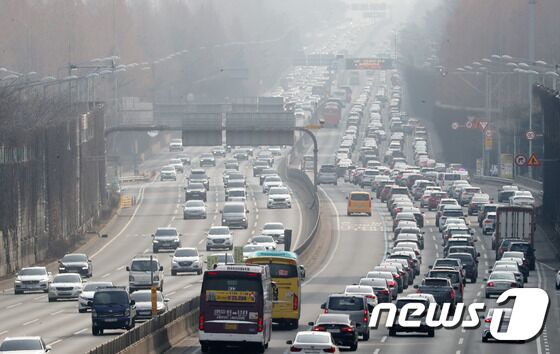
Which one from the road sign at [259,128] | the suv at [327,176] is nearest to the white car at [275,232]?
the road sign at [259,128]

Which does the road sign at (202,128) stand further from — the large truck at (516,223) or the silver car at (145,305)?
the silver car at (145,305)

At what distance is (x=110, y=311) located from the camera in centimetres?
6256

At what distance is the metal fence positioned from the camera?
47.4 meters

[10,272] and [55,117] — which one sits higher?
[55,117]

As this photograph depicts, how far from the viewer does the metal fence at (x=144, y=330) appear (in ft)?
155

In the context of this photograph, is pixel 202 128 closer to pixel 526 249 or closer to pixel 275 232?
pixel 275 232

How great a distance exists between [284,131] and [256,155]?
188 feet

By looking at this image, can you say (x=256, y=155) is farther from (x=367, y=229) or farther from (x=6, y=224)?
(x=6, y=224)

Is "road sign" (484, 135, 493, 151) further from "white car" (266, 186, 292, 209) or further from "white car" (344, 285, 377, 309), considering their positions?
"white car" (344, 285, 377, 309)

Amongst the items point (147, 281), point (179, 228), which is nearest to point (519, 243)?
point (147, 281)

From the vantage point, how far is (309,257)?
3999 inches

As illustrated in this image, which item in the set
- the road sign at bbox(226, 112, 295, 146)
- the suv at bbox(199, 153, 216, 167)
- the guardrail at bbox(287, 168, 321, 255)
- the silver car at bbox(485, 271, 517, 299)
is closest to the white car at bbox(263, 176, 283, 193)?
the guardrail at bbox(287, 168, 321, 255)

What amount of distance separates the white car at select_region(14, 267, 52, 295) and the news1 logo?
23.6 m

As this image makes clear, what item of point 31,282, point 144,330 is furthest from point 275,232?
point 144,330
